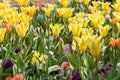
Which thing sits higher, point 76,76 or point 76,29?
point 76,29

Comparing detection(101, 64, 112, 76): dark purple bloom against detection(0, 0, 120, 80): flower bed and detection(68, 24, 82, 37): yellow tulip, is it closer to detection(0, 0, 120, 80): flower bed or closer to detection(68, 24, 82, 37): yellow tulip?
detection(0, 0, 120, 80): flower bed

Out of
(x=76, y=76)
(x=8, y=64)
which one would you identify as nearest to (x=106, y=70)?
(x=76, y=76)

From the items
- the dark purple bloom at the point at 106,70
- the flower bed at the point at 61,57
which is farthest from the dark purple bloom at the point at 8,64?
the dark purple bloom at the point at 106,70

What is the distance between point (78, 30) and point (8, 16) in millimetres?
685

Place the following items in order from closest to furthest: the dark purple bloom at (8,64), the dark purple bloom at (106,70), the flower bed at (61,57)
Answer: the flower bed at (61,57) < the dark purple bloom at (106,70) < the dark purple bloom at (8,64)

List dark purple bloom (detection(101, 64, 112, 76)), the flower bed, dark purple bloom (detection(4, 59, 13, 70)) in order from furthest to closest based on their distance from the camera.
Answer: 1. dark purple bloom (detection(4, 59, 13, 70))
2. dark purple bloom (detection(101, 64, 112, 76))
3. the flower bed

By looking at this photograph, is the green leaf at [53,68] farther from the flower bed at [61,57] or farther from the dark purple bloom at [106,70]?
the dark purple bloom at [106,70]

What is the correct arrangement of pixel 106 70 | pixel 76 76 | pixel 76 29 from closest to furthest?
pixel 76 76 → pixel 106 70 → pixel 76 29

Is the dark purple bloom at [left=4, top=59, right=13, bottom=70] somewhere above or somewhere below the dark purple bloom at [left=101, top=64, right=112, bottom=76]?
above

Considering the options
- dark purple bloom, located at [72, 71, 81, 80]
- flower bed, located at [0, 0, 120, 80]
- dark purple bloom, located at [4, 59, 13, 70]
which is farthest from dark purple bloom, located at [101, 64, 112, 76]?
dark purple bloom, located at [4, 59, 13, 70]

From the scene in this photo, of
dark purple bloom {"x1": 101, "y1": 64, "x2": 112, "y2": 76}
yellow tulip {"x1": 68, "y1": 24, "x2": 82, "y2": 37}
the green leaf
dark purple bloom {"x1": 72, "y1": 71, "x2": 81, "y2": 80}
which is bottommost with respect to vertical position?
dark purple bloom {"x1": 101, "y1": 64, "x2": 112, "y2": 76}

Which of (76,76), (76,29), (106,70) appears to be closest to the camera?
(76,76)

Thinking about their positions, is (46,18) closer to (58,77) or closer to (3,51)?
(3,51)

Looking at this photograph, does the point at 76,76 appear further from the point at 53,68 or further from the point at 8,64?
the point at 8,64
